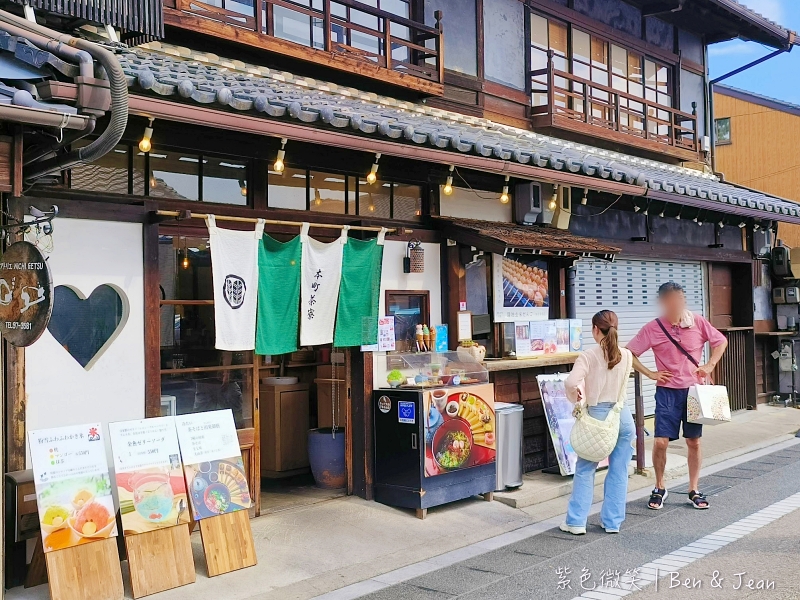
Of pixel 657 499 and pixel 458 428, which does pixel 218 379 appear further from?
pixel 657 499

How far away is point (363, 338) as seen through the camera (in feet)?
27.1

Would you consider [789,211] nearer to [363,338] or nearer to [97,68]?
[363,338]

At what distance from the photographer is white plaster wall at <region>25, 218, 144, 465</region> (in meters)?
6.18

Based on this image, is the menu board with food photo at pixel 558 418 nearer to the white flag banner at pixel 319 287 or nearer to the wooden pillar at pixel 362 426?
the wooden pillar at pixel 362 426

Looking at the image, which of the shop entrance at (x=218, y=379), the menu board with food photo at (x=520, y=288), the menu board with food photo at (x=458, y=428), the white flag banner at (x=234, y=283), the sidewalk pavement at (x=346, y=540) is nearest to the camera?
the sidewalk pavement at (x=346, y=540)

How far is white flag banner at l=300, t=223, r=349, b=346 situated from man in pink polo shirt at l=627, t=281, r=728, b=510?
3424 millimetres

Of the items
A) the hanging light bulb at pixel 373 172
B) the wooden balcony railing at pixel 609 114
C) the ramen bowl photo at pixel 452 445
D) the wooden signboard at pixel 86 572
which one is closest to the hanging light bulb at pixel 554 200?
the wooden balcony railing at pixel 609 114

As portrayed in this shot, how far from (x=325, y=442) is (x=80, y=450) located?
11.6ft

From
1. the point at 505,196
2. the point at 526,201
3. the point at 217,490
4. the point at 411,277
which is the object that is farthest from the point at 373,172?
the point at 217,490

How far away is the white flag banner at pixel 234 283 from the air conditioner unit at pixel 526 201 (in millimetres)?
4448

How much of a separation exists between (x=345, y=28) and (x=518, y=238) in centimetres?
353

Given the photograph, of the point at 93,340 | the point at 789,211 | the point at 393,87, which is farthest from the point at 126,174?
the point at 789,211

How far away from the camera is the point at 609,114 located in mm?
14461

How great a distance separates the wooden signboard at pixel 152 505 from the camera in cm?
590
